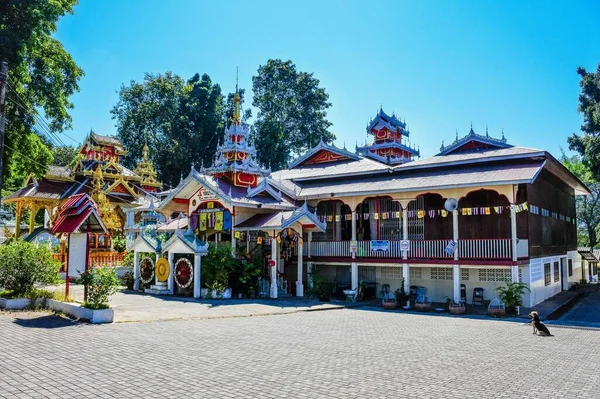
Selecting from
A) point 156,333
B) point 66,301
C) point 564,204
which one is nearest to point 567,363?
point 156,333

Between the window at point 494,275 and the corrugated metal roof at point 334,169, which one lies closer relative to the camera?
the window at point 494,275

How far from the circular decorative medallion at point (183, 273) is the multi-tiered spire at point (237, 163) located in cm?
516

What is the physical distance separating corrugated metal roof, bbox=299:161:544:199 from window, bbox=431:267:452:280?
13.2ft

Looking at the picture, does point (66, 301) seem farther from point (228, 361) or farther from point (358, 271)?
point (358, 271)

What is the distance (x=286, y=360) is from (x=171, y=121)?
47.1 metres

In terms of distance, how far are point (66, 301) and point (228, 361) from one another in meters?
7.73

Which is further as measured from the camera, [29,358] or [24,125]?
[24,125]

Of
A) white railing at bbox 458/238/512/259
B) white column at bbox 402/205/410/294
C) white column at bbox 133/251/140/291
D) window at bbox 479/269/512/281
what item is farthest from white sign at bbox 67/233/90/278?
window at bbox 479/269/512/281

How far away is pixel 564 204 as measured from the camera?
1152 inches

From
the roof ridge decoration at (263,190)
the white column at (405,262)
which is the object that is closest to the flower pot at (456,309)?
the white column at (405,262)

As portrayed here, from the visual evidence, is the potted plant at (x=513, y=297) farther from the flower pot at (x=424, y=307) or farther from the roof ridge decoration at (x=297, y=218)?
the roof ridge decoration at (x=297, y=218)

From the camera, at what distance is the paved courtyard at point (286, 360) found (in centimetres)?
736

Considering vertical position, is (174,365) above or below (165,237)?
below

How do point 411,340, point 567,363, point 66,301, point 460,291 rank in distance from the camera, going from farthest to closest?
point 460,291, point 66,301, point 411,340, point 567,363
